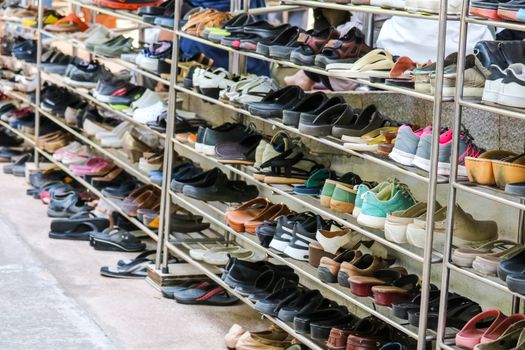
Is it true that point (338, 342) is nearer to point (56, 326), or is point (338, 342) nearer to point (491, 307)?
point (491, 307)

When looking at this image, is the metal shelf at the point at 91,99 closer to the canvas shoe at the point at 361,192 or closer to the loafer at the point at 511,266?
the canvas shoe at the point at 361,192

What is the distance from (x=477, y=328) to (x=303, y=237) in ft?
3.83

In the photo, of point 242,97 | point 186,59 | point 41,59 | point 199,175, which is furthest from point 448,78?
point 41,59

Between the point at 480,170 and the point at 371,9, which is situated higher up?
the point at 371,9

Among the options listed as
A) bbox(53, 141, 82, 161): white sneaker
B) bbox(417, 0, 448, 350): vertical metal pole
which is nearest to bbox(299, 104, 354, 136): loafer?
bbox(417, 0, 448, 350): vertical metal pole

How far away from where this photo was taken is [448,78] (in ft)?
12.3

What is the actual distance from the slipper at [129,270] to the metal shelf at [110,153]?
0.49m

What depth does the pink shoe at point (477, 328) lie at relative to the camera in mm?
3732

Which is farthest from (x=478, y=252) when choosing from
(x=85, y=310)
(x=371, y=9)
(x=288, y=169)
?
(x=85, y=310)

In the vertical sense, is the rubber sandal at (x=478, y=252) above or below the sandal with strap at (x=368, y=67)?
below

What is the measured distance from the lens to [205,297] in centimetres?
579

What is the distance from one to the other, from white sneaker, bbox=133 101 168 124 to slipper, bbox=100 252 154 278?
879mm

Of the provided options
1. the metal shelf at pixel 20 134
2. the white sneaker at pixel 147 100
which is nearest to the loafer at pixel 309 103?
the white sneaker at pixel 147 100

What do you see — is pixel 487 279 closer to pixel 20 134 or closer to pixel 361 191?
pixel 361 191
